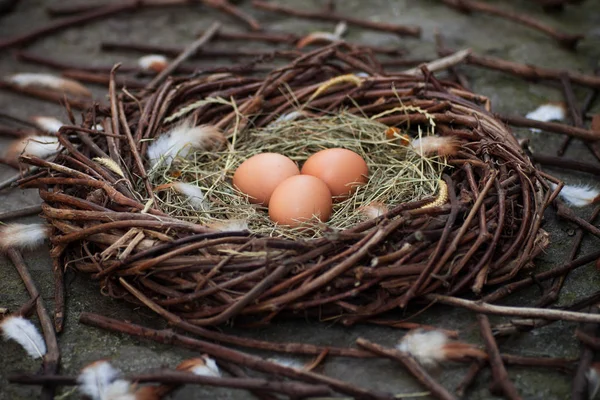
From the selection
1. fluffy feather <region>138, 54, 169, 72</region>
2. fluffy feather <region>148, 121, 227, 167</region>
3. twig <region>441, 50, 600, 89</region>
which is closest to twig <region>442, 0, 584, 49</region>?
twig <region>441, 50, 600, 89</region>

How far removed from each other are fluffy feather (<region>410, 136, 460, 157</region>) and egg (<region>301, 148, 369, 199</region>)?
0.23 metres

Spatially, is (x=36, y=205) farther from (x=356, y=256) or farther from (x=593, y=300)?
(x=593, y=300)

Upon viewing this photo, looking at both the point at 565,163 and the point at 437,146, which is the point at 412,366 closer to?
the point at 437,146

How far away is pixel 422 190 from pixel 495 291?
0.52 meters

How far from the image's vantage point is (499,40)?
3.52 meters

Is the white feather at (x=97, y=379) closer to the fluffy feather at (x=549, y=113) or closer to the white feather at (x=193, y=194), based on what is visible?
the white feather at (x=193, y=194)

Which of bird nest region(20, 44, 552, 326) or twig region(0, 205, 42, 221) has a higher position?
bird nest region(20, 44, 552, 326)

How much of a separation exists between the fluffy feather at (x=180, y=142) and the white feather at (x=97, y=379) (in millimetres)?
907

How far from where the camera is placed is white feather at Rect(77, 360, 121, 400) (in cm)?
178

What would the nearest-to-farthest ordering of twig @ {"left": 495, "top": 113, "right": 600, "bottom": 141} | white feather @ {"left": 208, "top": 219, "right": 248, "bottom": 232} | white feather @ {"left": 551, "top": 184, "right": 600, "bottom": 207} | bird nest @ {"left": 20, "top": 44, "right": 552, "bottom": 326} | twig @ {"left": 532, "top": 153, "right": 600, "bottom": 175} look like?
bird nest @ {"left": 20, "top": 44, "right": 552, "bottom": 326}
white feather @ {"left": 208, "top": 219, "right": 248, "bottom": 232}
white feather @ {"left": 551, "top": 184, "right": 600, "bottom": 207}
twig @ {"left": 532, "top": 153, "right": 600, "bottom": 175}
twig @ {"left": 495, "top": 113, "right": 600, "bottom": 141}

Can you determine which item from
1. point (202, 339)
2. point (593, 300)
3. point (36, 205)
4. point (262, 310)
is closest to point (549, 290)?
point (593, 300)

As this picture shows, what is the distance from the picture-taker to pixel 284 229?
7.47 feet

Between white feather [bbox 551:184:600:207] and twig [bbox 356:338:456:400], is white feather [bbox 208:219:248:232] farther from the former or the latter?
white feather [bbox 551:184:600:207]

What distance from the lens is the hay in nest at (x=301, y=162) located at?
7.70 ft
